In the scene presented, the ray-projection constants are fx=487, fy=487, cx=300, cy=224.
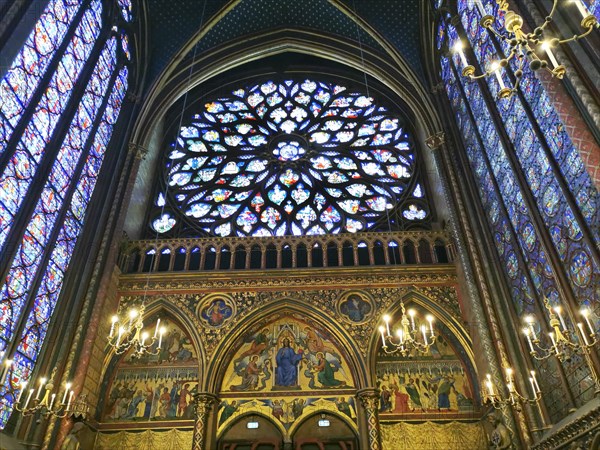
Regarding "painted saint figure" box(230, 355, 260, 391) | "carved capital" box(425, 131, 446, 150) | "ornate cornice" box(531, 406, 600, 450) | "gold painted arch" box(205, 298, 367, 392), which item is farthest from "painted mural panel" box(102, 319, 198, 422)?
"carved capital" box(425, 131, 446, 150)

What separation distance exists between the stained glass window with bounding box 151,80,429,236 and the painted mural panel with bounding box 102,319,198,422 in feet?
12.6

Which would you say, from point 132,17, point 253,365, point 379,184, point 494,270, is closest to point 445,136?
point 379,184

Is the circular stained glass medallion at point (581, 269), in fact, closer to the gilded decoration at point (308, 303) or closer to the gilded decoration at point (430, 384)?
the gilded decoration at point (308, 303)

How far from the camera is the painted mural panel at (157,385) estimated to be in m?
10.7

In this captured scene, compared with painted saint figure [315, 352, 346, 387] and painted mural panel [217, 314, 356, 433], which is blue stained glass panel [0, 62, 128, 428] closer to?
painted mural panel [217, 314, 356, 433]

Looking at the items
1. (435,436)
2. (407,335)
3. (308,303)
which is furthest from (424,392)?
(407,335)

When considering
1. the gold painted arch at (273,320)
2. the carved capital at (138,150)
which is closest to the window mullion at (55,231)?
the carved capital at (138,150)

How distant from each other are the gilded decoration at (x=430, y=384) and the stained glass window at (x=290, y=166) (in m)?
4.01

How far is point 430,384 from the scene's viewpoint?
425 inches

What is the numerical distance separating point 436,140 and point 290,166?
15.1ft

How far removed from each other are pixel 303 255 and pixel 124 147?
5699mm

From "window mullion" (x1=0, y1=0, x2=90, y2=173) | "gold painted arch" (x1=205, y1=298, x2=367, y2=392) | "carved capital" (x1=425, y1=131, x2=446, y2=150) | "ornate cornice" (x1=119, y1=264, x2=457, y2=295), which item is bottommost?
"gold painted arch" (x1=205, y1=298, x2=367, y2=392)

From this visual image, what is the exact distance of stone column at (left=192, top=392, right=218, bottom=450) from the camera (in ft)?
32.5

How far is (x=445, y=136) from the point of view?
13.2 m
